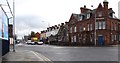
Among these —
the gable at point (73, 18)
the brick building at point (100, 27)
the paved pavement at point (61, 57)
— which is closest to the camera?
the paved pavement at point (61, 57)

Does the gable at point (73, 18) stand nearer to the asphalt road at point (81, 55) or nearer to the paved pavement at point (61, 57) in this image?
the asphalt road at point (81, 55)

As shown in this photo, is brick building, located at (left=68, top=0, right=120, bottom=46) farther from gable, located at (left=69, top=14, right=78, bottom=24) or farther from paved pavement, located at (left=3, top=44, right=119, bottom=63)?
paved pavement, located at (left=3, top=44, right=119, bottom=63)

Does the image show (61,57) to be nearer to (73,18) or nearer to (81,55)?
(81,55)

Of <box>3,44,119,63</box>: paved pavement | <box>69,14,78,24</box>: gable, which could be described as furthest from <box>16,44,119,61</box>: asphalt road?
<box>69,14,78,24</box>: gable

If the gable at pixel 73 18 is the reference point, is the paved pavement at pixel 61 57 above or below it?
below

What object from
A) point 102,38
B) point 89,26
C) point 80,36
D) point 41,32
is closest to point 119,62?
point 102,38

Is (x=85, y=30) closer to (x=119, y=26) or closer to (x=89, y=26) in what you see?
(x=89, y=26)

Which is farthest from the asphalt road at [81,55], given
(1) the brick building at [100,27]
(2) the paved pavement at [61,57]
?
(1) the brick building at [100,27]

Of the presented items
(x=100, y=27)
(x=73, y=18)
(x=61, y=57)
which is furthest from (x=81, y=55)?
(x=73, y=18)

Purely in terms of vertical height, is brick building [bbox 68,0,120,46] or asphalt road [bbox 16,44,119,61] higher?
brick building [bbox 68,0,120,46]

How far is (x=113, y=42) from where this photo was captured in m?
68.7

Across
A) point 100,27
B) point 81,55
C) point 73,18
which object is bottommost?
point 81,55

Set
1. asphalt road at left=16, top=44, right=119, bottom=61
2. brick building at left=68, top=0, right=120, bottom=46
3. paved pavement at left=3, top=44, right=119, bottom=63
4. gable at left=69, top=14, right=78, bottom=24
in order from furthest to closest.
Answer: gable at left=69, top=14, right=78, bottom=24 < brick building at left=68, top=0, right=120, bottom=46 < asphalt road at left=16, top=44, right=119, bottom=61 < paved pavement at left=3, top=44, right=119, bottom=63

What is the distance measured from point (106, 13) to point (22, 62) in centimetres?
5516
